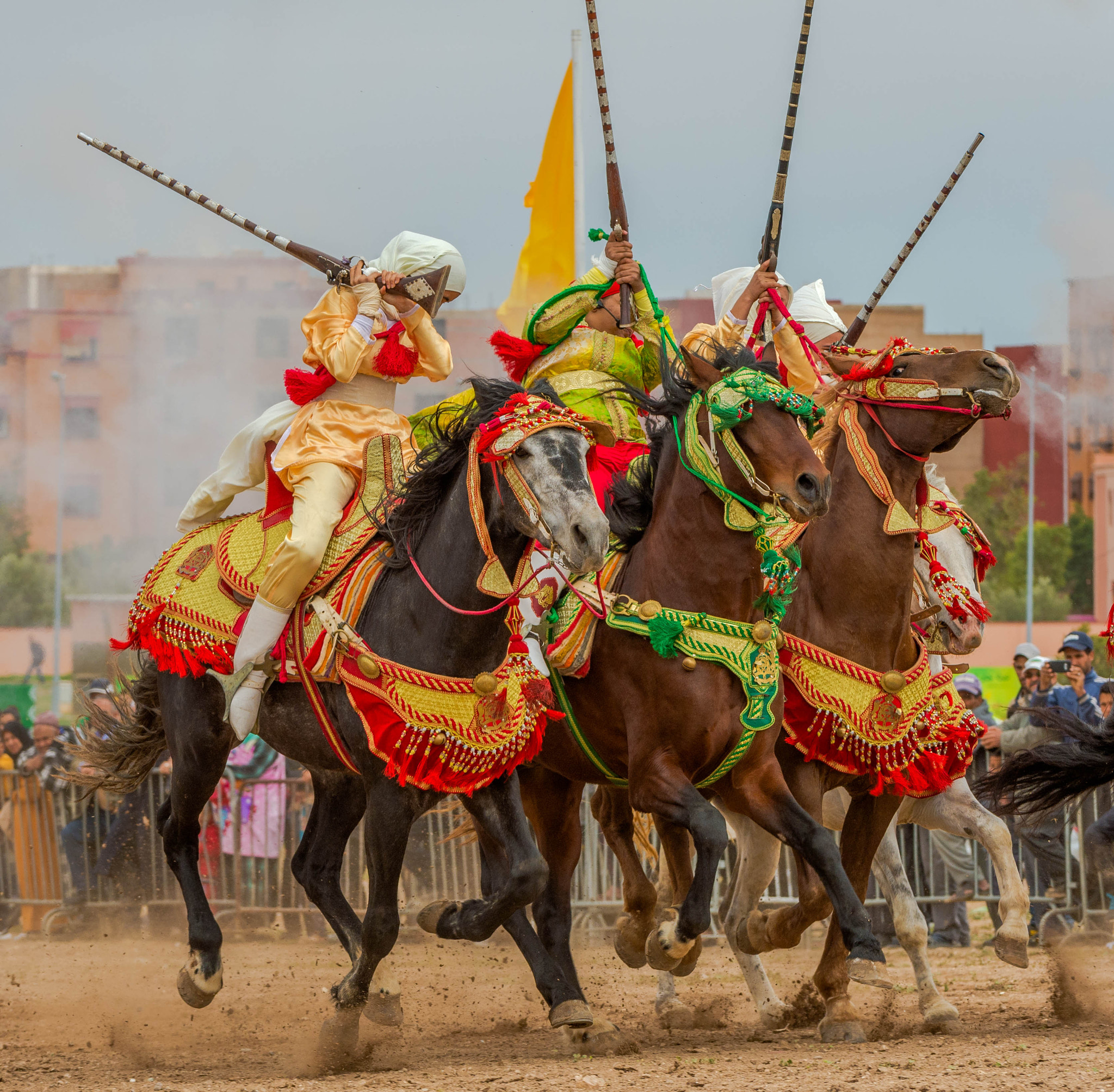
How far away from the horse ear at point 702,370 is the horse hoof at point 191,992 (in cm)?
325

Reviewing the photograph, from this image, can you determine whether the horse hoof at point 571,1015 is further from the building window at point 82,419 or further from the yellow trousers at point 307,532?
the building window at point 82,419

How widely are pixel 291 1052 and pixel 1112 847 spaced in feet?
13.1

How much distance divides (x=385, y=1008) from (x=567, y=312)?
3.08 meters

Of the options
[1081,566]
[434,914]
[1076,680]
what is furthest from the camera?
[1081,566]

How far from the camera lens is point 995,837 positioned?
271 inches

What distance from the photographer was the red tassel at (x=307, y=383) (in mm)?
6883

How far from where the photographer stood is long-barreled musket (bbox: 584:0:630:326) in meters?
6.70

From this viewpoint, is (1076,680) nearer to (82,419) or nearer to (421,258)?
(421,258)

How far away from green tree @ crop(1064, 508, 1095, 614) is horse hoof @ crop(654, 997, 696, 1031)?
41730mm

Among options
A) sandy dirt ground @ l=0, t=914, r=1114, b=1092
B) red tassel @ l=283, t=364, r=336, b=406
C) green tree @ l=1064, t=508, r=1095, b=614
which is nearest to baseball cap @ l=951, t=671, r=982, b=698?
sandy dirt ground @ l=0, t=914, r=1114, b=1092

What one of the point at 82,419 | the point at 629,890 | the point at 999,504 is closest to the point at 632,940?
the point at 629,890

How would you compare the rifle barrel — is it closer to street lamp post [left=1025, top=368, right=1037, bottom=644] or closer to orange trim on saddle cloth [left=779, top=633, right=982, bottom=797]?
orange trim on saddle cloth [left=779, top=633, right=982, bottom=797]

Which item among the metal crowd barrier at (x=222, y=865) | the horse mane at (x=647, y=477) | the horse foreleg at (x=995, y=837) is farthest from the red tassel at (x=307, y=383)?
the metal crowd barrier at (x=222, y=865)

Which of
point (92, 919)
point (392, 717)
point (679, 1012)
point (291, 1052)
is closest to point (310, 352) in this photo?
point (392, 717)
